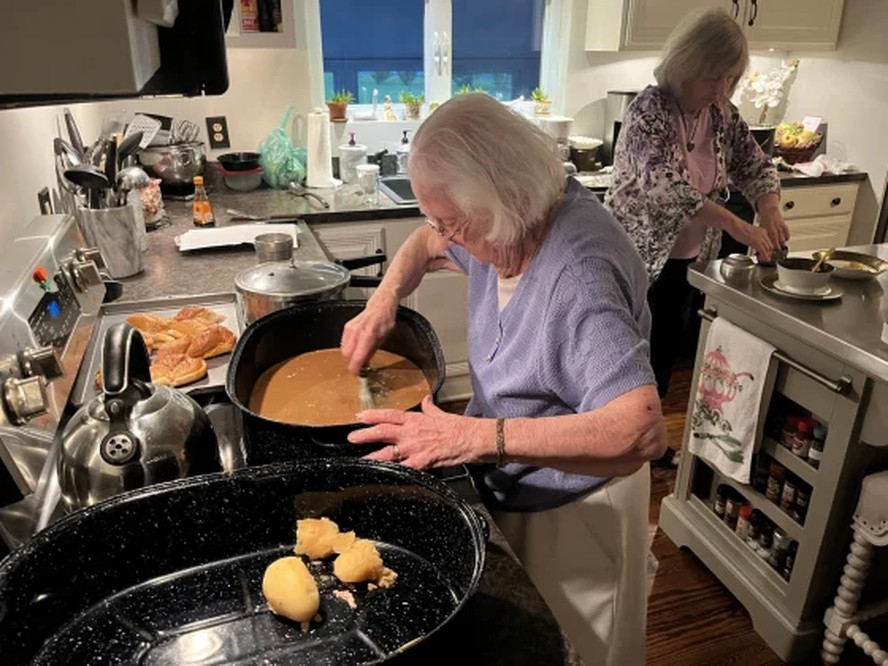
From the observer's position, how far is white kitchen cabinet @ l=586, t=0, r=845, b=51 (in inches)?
123

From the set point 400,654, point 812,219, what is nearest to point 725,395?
point 400,654

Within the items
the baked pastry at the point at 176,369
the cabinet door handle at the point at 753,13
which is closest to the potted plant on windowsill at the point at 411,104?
the cabinet door handle at the point at 753,13

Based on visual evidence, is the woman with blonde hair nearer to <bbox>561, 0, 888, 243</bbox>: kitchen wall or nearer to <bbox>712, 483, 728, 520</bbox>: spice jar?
<bbox>712, 483, 728, 520</bbox>: spice jar

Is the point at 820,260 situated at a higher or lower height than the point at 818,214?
higher

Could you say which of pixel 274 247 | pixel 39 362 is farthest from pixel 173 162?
pixel 39 362

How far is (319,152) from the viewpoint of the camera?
2.88m

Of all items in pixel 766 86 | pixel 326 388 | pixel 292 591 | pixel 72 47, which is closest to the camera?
pixel 72 47

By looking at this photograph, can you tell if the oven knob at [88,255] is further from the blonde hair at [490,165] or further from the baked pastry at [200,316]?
the blonde hair at [490,165]

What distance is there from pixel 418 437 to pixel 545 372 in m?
0.24

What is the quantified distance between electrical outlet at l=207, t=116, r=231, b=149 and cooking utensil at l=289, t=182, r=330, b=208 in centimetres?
41

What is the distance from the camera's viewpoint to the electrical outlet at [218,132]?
117 inches

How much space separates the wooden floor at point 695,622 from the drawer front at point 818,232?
189cm

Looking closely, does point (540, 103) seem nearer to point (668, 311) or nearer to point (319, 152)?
point (319, 152)

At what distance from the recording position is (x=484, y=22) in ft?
11.1
